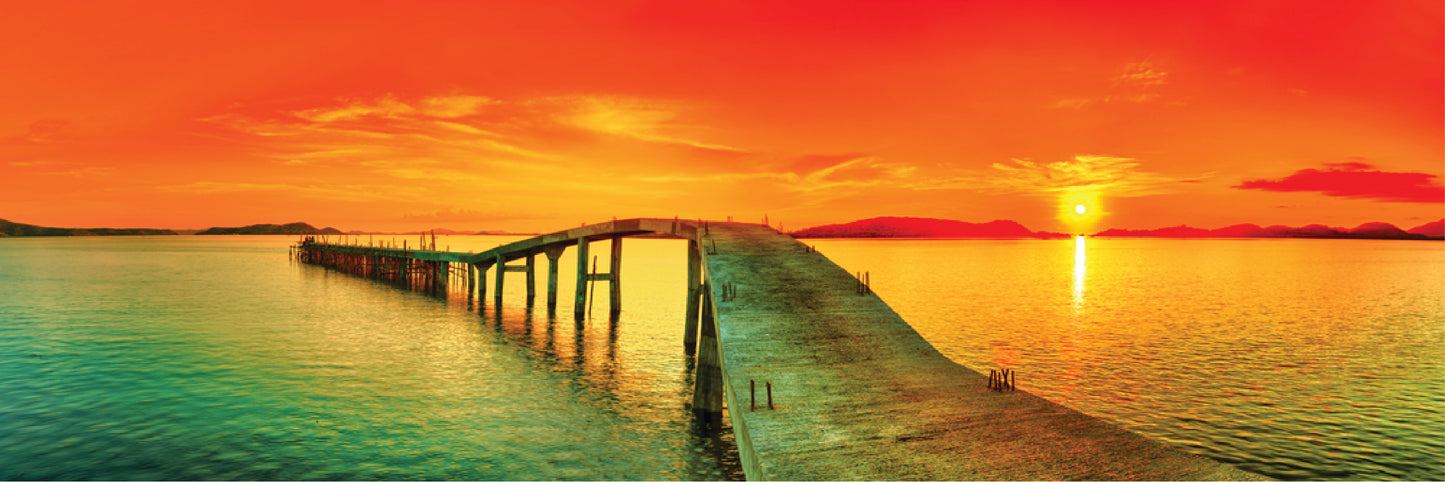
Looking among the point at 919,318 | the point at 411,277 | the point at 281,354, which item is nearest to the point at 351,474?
the point at 281,354

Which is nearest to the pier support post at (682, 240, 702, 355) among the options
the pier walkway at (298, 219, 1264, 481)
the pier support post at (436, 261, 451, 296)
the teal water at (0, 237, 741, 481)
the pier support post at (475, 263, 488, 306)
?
the teal water at (0, 237, 741, 481)

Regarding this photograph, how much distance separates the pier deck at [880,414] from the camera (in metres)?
13.2

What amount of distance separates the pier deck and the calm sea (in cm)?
397

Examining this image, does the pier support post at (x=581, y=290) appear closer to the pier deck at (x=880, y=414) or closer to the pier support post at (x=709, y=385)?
the pier support post at (x=709, y=385)

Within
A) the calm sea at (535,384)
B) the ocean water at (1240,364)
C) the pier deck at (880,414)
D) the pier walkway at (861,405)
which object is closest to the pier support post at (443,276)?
the calm sea at (535,384)

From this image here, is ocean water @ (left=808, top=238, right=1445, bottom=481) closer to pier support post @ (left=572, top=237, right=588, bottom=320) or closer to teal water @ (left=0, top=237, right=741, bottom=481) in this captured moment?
teal water @ (left=0, top=237, right=741, bottom=481)

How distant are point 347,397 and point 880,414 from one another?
2190 cm

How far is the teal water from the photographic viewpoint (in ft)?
67.2

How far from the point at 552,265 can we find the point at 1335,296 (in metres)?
81.6

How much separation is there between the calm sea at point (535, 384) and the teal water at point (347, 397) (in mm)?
127

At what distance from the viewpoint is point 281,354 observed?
38.1 meters

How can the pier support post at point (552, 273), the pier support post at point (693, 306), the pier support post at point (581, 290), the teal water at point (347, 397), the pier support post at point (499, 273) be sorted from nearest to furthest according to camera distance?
the teal water at point (347, 397) → the pier support post at point (693, 306) → the pier support post at point (581, 290) → the pier support post at point (552, 273) → the pier support post at point (499, 273)

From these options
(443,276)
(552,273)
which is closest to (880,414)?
(552,273)

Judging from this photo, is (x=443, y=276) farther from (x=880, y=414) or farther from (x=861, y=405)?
(x=880, y=414)
